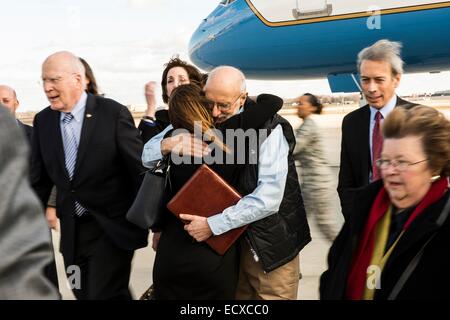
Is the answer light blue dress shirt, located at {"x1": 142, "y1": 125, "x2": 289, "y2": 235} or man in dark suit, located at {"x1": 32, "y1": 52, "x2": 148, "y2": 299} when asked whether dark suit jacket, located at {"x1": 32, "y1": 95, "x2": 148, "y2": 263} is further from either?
light blue dress shirt, located at {"x1": 142, "y1": 125, "x2": 289, "y2": 235}

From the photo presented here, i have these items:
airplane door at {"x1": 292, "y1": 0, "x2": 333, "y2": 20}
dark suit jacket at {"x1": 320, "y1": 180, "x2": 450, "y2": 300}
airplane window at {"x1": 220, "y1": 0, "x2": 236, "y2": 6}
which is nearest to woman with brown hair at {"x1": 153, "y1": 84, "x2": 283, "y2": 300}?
dark suit jacket at {"x1": 320, "y1": 180, "x2": 450, "y2": 300}

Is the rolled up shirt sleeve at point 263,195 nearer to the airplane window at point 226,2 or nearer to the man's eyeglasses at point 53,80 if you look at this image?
the man's eyeglasses at point 53,80

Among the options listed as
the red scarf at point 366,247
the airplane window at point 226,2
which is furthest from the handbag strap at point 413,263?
the airplane window at point 226,2

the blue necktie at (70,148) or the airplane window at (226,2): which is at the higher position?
the airplane window at (226,2)

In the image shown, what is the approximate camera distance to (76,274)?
2.87 meters

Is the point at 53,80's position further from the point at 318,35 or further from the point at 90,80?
the point at 318,35

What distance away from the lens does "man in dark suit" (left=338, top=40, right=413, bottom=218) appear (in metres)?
2.64

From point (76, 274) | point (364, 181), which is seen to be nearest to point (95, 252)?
point (76, 274)

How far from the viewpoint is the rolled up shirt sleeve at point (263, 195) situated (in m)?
2.20

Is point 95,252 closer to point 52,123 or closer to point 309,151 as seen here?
point 52,123

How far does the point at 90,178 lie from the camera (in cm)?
280

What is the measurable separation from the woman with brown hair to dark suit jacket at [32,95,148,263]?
23.0 inches

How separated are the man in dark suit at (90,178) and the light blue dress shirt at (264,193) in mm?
742

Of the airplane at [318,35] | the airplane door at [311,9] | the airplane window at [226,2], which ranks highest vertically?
the airplane window at [226,2]
